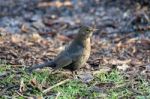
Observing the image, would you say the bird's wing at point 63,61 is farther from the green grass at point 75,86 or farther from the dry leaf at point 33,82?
the dry leaf at point 33,82

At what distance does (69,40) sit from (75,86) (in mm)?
3554

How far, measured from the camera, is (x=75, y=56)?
724 centimetres

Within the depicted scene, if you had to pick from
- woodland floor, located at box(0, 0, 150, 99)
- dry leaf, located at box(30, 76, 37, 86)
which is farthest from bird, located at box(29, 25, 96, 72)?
dry leaf, located at box(30, 76, 37, 86)

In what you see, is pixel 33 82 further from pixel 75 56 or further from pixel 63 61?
pixel 75 56

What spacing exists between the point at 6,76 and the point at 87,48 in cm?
108

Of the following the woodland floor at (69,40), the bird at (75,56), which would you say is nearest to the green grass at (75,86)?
the woodland floor at (69,40)

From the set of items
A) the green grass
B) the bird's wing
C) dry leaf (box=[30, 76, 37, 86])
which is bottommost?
the green grass

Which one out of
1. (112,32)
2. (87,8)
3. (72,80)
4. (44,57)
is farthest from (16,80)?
(87,8)

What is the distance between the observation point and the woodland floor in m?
6.88

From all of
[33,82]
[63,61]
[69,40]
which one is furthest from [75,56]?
[69,40]

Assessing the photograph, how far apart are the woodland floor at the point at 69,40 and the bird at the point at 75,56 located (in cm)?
12

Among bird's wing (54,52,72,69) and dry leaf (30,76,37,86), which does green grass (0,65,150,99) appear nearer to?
dry leaf (30,76,37,86)

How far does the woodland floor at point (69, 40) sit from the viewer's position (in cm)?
688

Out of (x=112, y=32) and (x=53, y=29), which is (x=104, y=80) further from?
(x=53, y=29)
